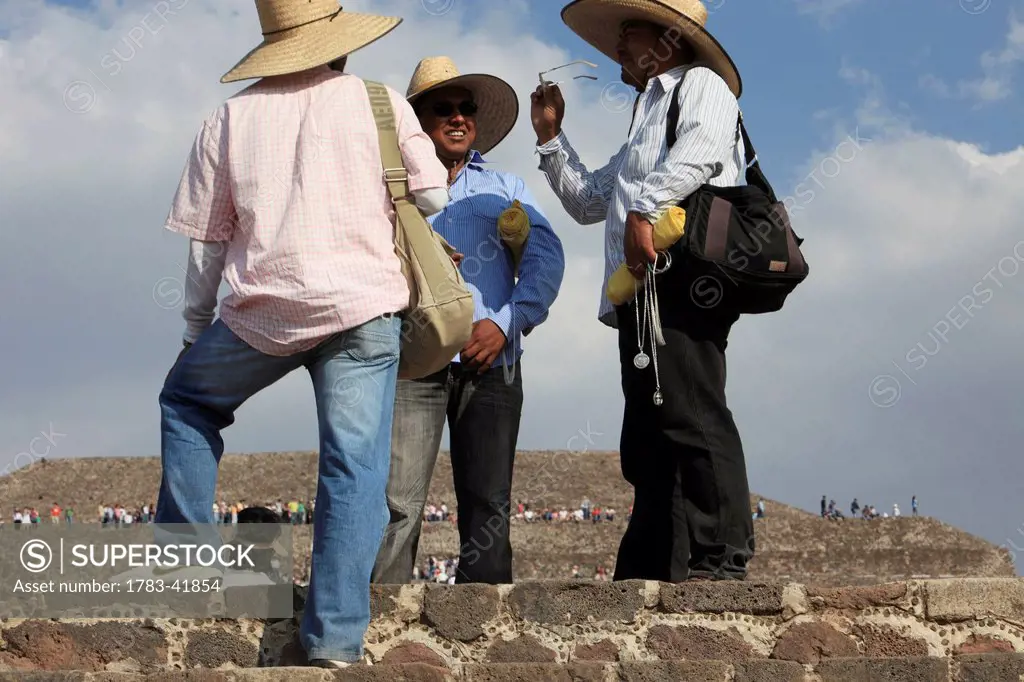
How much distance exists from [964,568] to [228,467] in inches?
756

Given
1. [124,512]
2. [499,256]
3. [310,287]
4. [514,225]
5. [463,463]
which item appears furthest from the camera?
[124,512]

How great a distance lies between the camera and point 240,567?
172 inches

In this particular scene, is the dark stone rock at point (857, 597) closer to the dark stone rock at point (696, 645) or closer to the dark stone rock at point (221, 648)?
the dark stone rock at point (696, 645)

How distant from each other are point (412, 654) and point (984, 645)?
1798 millimetres

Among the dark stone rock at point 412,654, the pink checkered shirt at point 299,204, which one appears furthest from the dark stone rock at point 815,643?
the pink checkered shirt at point 299,204

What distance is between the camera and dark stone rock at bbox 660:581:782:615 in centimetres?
453

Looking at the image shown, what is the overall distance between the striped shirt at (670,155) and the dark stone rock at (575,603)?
133 centimetres

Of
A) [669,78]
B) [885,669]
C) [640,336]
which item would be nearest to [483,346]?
[640,336]

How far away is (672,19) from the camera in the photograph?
18.0 feet

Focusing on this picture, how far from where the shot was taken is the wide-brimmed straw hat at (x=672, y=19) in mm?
5480

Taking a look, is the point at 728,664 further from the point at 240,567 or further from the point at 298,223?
the point at 298,223

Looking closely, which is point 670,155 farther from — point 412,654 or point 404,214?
point 412,654

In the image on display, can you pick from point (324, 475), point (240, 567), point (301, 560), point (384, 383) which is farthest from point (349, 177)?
point (301, 560)

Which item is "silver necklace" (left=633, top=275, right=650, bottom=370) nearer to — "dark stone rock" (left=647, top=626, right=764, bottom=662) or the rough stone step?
"dark stone rock" (left=647, top=626, right=764, bottom=662)
